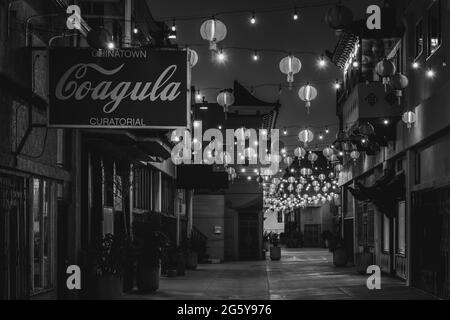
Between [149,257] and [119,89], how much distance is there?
9526 millimetres

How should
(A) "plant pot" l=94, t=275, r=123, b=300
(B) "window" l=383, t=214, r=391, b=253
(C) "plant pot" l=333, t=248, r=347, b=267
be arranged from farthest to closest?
(C) "plant pot" l=333, t=248, r=347, b=267, (B) "window" l=383, t=214, r=391, b=253, (A) "plant pot" l=94, t=275, r=123, b=300

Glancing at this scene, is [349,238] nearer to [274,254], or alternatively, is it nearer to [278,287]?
[274,254]

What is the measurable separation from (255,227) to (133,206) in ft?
71.5

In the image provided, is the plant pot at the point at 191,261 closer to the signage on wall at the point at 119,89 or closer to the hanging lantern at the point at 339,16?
the hanging lantern at the point at 339,16

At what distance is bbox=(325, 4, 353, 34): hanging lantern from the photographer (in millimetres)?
15320

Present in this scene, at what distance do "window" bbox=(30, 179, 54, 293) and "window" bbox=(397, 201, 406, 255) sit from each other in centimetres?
1395

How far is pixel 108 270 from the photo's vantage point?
17.7 metres

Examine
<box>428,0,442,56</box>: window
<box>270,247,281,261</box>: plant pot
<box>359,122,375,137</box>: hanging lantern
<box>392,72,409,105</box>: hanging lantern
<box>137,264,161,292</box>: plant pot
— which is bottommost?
<box>270,247,281,261</box>: plant pot

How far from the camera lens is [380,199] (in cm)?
2667

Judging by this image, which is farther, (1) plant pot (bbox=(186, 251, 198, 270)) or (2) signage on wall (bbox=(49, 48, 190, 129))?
(1) plant pot (bbox=(186, 251, 198, 270))

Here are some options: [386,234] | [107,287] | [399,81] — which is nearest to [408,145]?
[399,81]

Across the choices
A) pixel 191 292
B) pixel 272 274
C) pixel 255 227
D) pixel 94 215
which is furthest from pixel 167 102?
pixel 255 227

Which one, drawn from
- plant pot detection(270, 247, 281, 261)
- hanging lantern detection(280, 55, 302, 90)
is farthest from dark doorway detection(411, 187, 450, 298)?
plant pot detection(270, 247, 281, 261)

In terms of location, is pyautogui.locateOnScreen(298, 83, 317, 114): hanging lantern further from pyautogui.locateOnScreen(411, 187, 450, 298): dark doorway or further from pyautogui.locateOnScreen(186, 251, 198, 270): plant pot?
pyautogui.locateOnScreen(186, 251, 198, 270): plant pot
